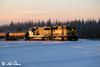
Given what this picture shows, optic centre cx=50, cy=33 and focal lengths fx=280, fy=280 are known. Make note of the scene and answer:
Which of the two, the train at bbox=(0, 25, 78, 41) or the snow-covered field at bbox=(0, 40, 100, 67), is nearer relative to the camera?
the snow-covered field at bbox=(0, 40, 100, 67)

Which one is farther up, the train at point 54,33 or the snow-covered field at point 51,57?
the train at point 54,33

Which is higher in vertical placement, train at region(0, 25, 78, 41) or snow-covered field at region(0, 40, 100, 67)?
train at region(0, 25, 78, 41)

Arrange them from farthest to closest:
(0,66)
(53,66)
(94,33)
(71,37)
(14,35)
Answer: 1. (94,33)
2. (14,35)
3. (71,37)
4. (53,66)
5. (0,66)

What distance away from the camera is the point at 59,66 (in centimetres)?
Answer: 1221

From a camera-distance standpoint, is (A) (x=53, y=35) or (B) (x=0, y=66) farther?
(A) (x=53, y=35)

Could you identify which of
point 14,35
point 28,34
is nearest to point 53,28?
point 28,34

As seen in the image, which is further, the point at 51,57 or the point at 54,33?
the point at 54,33

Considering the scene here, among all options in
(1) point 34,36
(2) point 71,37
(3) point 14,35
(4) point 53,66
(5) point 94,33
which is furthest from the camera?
(5) point 94,33

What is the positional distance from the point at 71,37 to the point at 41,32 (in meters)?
6.07

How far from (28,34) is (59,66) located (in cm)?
4246

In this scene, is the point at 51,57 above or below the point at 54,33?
below

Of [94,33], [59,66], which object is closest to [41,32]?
[94,33]

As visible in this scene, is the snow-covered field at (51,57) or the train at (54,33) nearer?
the snow-covered field at (51,57)

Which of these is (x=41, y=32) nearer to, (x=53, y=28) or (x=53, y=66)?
(x=53, y=28)
